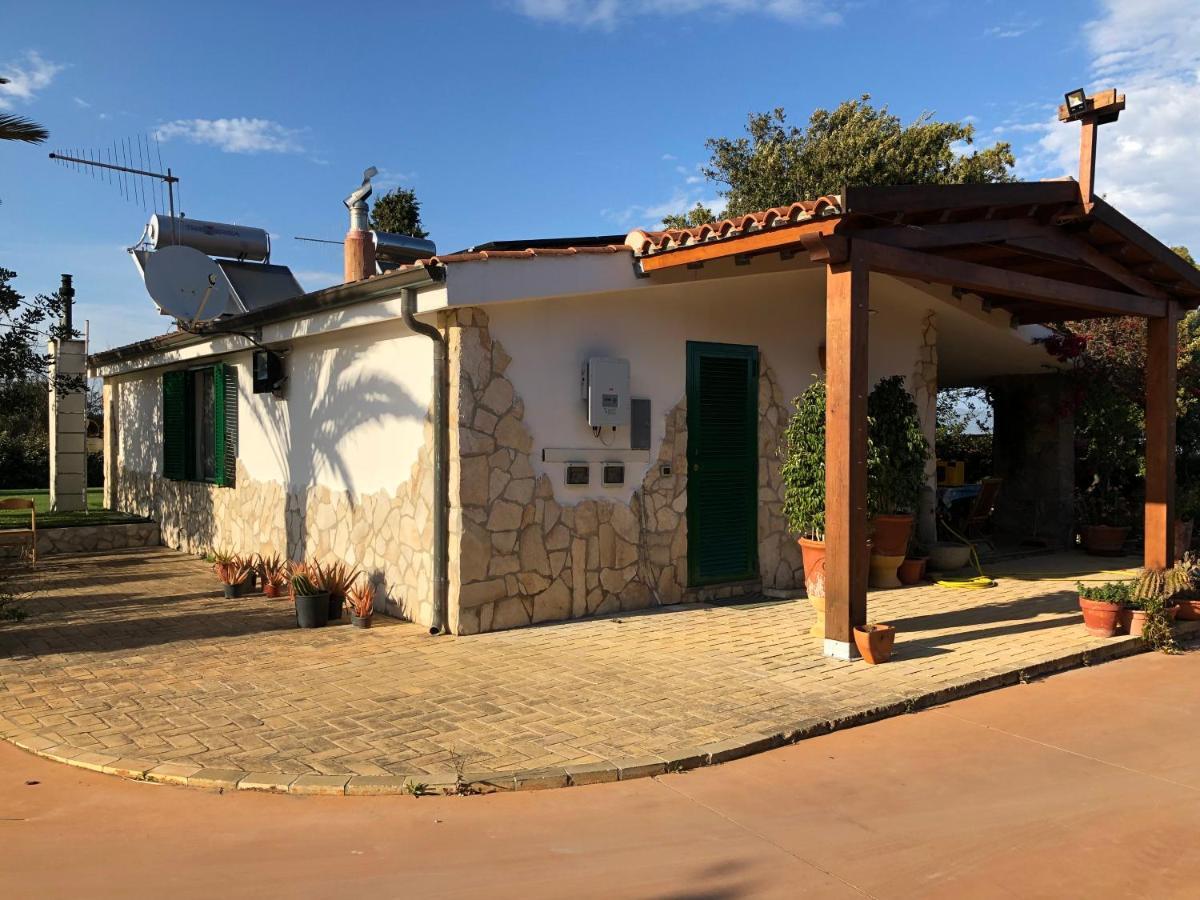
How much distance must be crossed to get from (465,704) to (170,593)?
5.21 m

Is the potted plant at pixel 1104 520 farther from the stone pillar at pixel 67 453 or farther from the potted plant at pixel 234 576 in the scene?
the stone pillar at pixel 67 453

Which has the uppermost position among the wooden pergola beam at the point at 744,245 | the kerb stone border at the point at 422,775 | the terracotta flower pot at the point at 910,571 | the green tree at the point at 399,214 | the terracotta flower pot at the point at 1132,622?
the green tree at the point at 399,214

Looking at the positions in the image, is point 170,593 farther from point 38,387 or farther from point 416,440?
point 38,387

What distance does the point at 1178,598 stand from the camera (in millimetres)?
7953

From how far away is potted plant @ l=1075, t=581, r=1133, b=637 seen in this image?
7.18 m

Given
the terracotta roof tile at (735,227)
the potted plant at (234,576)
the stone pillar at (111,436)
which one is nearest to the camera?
the terracotta roof tile at (735,227)

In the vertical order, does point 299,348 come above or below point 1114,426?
above

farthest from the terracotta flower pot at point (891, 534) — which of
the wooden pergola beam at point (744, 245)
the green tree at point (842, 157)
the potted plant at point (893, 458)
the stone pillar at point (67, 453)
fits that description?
the green tree at point (842, 157)

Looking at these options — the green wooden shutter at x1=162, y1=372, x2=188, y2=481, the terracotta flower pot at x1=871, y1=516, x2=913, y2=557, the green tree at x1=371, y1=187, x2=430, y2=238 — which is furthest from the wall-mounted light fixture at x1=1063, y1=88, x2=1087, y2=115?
the green tree at x1=371, y1=187, x2=430, y2=238

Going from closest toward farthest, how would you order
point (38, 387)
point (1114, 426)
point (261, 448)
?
point (261, 448) → point (1114, 426) → point (38, 387)

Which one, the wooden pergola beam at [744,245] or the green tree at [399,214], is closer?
the wooden pergola beam at [744,245]

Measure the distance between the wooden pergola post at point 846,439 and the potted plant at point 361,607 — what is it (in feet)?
12.3

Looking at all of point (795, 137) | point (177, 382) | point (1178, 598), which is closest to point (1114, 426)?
point (1178, 598)

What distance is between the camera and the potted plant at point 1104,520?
11.9 m
